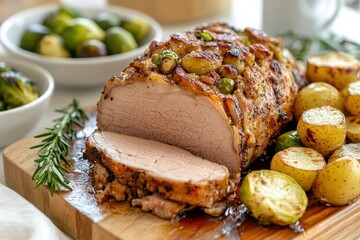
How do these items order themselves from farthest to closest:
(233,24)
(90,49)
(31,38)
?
(233,24) < (31,38) < (90,49)

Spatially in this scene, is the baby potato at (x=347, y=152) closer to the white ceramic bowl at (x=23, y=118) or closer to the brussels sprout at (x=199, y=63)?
the brussels sprout at (x=199, y=63)

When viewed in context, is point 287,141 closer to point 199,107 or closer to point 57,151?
point 199,107

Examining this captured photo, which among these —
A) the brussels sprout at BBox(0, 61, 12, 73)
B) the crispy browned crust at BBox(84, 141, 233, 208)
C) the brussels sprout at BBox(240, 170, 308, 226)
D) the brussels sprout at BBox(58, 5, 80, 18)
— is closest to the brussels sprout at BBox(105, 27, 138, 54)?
the brussels sprout at BBox(58, 5, 80, 18)

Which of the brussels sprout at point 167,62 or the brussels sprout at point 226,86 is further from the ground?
the brussels sprout at point 167,62

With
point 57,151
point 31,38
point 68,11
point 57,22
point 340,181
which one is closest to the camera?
point 340,181

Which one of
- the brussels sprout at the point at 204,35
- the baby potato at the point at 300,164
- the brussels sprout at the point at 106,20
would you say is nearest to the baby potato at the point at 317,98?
the baby potato at the point at 300,164

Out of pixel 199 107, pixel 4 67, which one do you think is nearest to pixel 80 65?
pixel 4 67

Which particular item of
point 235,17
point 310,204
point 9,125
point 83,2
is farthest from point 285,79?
point 83,2
